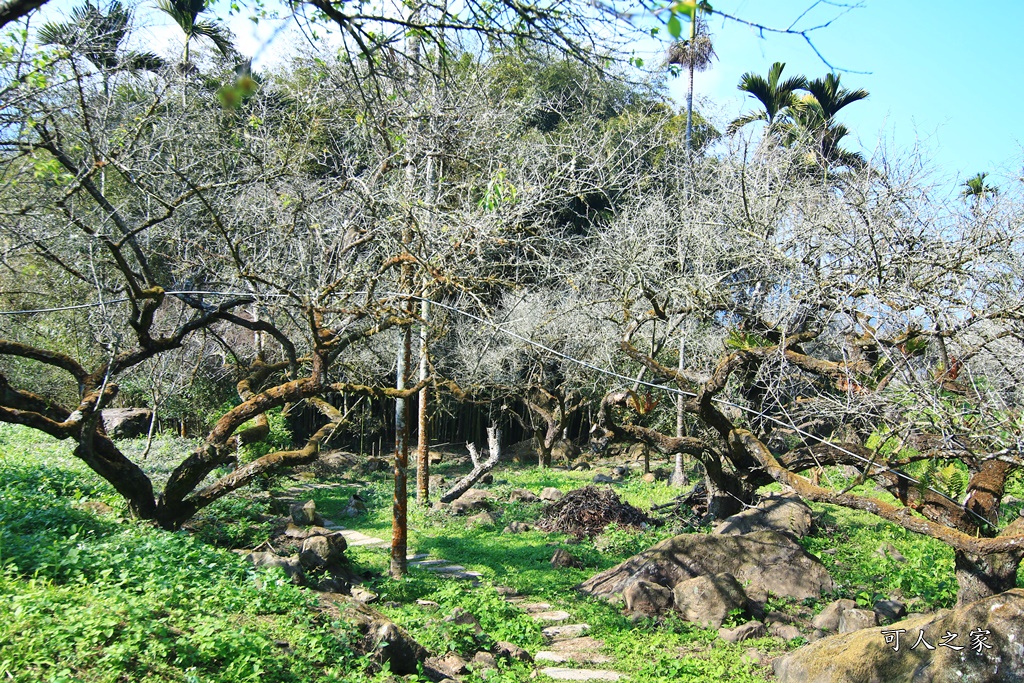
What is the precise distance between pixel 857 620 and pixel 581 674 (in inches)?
96.9

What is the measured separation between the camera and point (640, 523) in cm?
1116

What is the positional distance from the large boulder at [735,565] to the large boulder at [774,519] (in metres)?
0.97

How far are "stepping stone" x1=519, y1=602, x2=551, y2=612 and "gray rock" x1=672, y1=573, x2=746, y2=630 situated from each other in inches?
54.1

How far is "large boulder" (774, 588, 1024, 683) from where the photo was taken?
4727 mm

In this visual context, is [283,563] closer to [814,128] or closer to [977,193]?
[977,193]

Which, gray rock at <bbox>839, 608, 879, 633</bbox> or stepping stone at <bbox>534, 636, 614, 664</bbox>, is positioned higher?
gray rock at <bbox>839, 608, 879, 633</bbox>

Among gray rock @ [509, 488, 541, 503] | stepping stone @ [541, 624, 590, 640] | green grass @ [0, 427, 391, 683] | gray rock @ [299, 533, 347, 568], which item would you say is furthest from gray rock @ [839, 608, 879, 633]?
gray rock @ [509, 488, 541, 503]

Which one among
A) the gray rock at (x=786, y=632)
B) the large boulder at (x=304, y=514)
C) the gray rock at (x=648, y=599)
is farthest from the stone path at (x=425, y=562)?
the gray rock at (x=786, y=632)

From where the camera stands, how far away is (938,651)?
4.93 meters

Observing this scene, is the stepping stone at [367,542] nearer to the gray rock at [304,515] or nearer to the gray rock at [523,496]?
the gray rock at [304,515]

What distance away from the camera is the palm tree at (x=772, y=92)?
18719 millimetres

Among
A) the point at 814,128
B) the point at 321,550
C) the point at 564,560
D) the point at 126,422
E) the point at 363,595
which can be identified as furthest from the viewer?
the point at 814,128

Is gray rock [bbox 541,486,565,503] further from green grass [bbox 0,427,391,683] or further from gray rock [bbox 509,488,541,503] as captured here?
green grass [bbox 0,427,391,683]

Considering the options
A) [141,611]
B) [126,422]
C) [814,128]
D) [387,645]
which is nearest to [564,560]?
[387,645]
